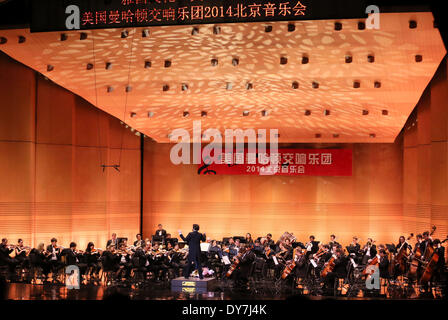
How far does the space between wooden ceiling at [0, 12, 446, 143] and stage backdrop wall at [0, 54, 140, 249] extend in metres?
2.26

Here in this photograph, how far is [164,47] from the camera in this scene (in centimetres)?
1004

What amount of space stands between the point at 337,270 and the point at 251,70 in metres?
4.45

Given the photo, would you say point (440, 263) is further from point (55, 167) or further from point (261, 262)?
point (55, 167)

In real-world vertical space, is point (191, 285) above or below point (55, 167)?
below

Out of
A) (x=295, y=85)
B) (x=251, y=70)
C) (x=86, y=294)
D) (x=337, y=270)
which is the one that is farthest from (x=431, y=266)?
(x=86, y=294)

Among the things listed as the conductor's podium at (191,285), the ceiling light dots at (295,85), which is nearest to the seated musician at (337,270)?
the conductor's podium at (191,285)

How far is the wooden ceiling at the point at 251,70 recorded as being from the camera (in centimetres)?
931

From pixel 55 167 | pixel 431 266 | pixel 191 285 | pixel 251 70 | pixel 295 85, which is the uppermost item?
pixel 251 70

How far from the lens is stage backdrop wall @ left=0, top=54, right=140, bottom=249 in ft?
47.7

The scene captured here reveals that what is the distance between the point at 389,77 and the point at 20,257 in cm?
916

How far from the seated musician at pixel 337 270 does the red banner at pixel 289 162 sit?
6.79 m

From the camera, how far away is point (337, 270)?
33.9ft
